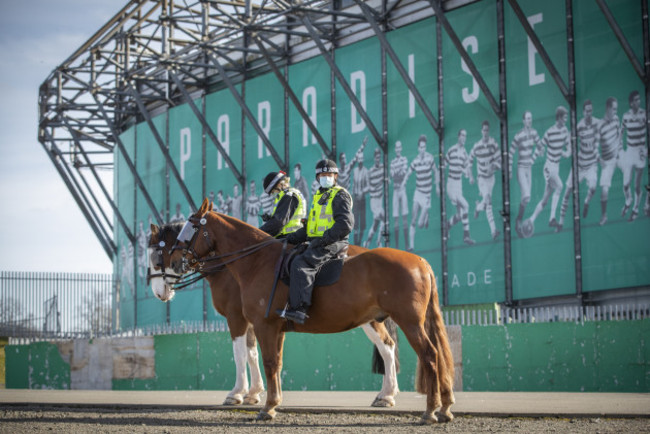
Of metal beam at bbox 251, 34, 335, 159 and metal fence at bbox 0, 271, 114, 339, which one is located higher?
metal beam at bbox 251, 34, 335, 159

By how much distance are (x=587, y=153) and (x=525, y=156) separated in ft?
6.28

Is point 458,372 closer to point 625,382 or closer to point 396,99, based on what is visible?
point 625,382

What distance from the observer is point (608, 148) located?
24422 millimetres

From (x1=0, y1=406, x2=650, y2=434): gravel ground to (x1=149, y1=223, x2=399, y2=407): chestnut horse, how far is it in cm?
90

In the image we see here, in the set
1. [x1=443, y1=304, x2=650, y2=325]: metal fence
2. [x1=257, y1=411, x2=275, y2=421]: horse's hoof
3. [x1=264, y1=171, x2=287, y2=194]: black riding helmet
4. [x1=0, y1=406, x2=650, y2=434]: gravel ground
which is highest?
[x1=264, y1=171, x2=287, y2=194]: black riding helmet

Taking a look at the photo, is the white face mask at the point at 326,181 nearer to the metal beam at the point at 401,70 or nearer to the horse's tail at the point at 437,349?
the horse's tail at the point at 437,349

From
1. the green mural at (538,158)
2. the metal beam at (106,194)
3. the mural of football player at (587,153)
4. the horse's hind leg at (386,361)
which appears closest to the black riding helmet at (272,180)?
the horse's hind leg at (386,361)

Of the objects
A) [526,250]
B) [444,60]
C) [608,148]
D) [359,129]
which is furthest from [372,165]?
[608,148]

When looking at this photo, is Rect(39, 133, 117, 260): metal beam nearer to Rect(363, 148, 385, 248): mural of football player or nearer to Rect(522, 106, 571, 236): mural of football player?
Rect(363, 148, 385, 248): mural of football player

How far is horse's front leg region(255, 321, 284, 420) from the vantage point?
37.2ft

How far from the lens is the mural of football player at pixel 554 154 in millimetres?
25438

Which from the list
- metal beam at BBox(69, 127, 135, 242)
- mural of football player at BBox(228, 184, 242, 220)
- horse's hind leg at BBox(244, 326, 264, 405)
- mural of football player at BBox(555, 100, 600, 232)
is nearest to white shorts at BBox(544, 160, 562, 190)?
mural of football player at BBox(555, 100, 600, 232)

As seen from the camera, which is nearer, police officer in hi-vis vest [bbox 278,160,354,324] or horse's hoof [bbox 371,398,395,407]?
police officer in hi-vis vest [bbox 278,160,354,324]

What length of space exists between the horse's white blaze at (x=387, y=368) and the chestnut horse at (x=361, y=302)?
5.13 ft
